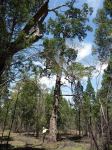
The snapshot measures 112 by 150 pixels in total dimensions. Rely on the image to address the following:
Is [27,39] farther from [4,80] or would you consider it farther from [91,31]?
[91,31]

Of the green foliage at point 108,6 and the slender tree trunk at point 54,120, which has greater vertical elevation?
the green foliage at point 108,6

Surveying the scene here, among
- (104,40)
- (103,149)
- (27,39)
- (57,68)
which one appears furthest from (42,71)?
(104,40)

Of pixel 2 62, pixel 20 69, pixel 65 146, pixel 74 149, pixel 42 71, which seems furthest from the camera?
pixel 65 146

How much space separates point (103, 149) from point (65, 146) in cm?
900

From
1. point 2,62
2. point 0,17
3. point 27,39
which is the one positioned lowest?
point 2,62

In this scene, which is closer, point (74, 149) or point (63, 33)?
point (74, 149)

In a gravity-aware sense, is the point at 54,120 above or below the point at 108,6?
below

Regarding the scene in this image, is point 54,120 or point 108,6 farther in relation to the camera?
point 54,120

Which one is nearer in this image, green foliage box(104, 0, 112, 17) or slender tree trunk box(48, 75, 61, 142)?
green foliage box(104, 0, 112, 17)

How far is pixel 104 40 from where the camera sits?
2666cm

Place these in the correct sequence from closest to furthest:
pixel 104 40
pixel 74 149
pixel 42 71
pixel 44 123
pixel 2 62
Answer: pixel 2 62 → pixel 42 71 → pixel 74 149 → pixel 104 40 → pixel 44 123

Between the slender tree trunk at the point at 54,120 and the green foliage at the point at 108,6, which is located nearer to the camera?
the green foliage at the point at 108,6

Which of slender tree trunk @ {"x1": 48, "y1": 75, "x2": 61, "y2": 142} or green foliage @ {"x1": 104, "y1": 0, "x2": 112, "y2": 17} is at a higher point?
green foliage @ {"x1": 104, "y1": 0, "x2": 112, "y2": 17}

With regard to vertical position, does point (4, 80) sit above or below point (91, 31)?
below
